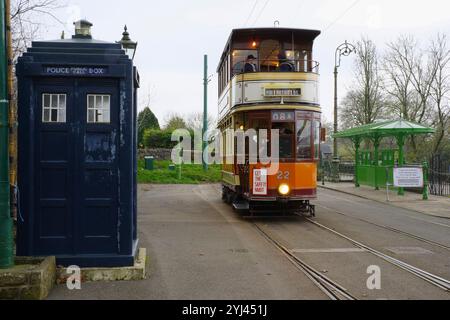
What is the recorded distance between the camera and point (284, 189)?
47.9 feet

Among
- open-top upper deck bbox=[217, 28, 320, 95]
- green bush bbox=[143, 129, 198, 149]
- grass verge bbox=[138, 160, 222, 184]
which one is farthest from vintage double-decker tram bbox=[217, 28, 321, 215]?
green bush bbox=[143, 129, 198, 149]

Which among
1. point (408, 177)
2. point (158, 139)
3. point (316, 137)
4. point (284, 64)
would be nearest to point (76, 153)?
point (316, 137)

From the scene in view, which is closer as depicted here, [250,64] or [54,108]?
[54,108]

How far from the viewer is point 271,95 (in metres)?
14.7

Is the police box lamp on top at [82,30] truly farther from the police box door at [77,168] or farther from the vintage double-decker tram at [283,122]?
the vintage double-decker tram at [283,122]

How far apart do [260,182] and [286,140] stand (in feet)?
4.40

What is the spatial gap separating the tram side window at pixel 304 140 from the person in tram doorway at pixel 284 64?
5.69 ft

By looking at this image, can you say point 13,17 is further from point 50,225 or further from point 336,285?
point 336,285

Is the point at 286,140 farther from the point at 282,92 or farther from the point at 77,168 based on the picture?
the point at 77,168

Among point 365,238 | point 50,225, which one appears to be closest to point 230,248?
point 365,238

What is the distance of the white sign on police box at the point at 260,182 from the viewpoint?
14.5 meters

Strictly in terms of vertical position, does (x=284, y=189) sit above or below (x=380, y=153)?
below

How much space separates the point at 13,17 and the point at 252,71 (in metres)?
6.34

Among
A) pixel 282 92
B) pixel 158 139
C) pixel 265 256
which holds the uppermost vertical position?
pixel 282 92
